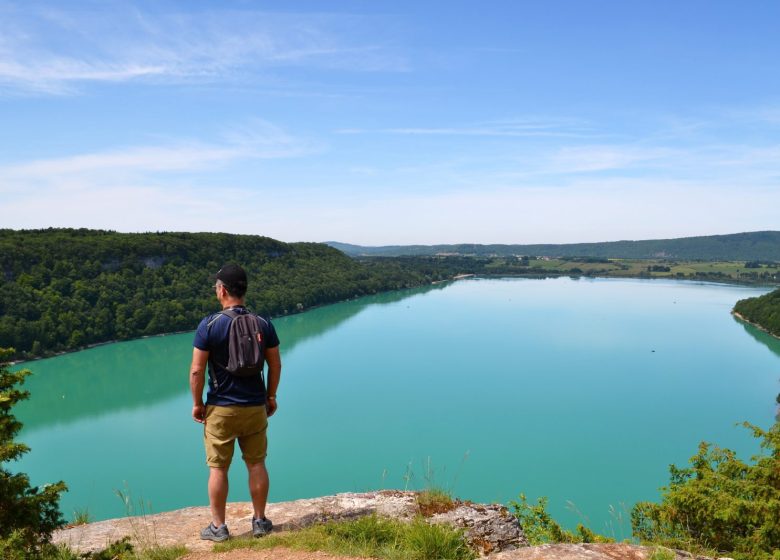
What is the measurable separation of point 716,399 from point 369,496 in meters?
36.7

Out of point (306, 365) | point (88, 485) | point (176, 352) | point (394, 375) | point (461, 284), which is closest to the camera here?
point (88, 485)

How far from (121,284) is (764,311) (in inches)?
2853

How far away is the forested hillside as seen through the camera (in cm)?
4631

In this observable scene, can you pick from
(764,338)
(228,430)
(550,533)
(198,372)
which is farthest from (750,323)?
(198,372)

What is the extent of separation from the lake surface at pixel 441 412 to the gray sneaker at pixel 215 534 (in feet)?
11.7

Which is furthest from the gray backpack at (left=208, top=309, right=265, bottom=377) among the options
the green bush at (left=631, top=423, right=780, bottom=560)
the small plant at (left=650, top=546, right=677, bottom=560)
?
the green bush at (left=631, top=423, right=780, bottom=560)

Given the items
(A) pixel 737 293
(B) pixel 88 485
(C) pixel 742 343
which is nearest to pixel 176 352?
(B) pixel 88 485

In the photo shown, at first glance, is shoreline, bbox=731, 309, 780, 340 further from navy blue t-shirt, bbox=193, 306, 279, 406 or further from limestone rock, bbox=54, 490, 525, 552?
navy blue t-shirt, bbox=193, 306, 279, 406

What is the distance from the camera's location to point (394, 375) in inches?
1537

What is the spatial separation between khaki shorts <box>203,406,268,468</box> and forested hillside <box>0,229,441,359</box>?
4670 cm

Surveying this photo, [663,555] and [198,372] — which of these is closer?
[663,555]

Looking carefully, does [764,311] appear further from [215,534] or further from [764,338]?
[215,534]

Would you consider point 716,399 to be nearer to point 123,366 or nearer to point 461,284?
point 123,366

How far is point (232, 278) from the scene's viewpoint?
312 centimetres
